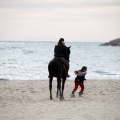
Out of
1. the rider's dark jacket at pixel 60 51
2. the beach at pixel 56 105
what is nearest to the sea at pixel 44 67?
the beach at pixel 56 105

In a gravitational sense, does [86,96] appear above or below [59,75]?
below

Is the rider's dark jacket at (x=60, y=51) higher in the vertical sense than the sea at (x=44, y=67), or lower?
higher

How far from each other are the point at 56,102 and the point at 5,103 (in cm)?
174

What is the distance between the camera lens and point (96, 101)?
508 inches

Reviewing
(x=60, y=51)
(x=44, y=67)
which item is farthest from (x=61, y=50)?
(x=44, y=67)

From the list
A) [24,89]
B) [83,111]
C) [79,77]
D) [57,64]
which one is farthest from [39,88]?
[83,111]

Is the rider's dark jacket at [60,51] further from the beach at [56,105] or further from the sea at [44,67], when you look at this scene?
the sea at [44,67]

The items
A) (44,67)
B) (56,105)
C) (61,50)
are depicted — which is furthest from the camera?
(44,67)

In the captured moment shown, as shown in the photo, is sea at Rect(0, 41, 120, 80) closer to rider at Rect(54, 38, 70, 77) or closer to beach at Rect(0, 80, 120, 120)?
beach at Rect(0, 80, 120, 120)

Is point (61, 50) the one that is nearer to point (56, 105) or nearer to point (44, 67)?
point (56, 105)

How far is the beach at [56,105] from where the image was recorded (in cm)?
987

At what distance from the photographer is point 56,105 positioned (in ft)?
38.9

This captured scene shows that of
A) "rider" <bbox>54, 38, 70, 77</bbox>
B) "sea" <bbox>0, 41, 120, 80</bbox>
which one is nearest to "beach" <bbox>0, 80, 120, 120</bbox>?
"rider" <bbox>54, 38, 70, 77</bbox>

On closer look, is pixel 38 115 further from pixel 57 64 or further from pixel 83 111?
pixel 57 64
